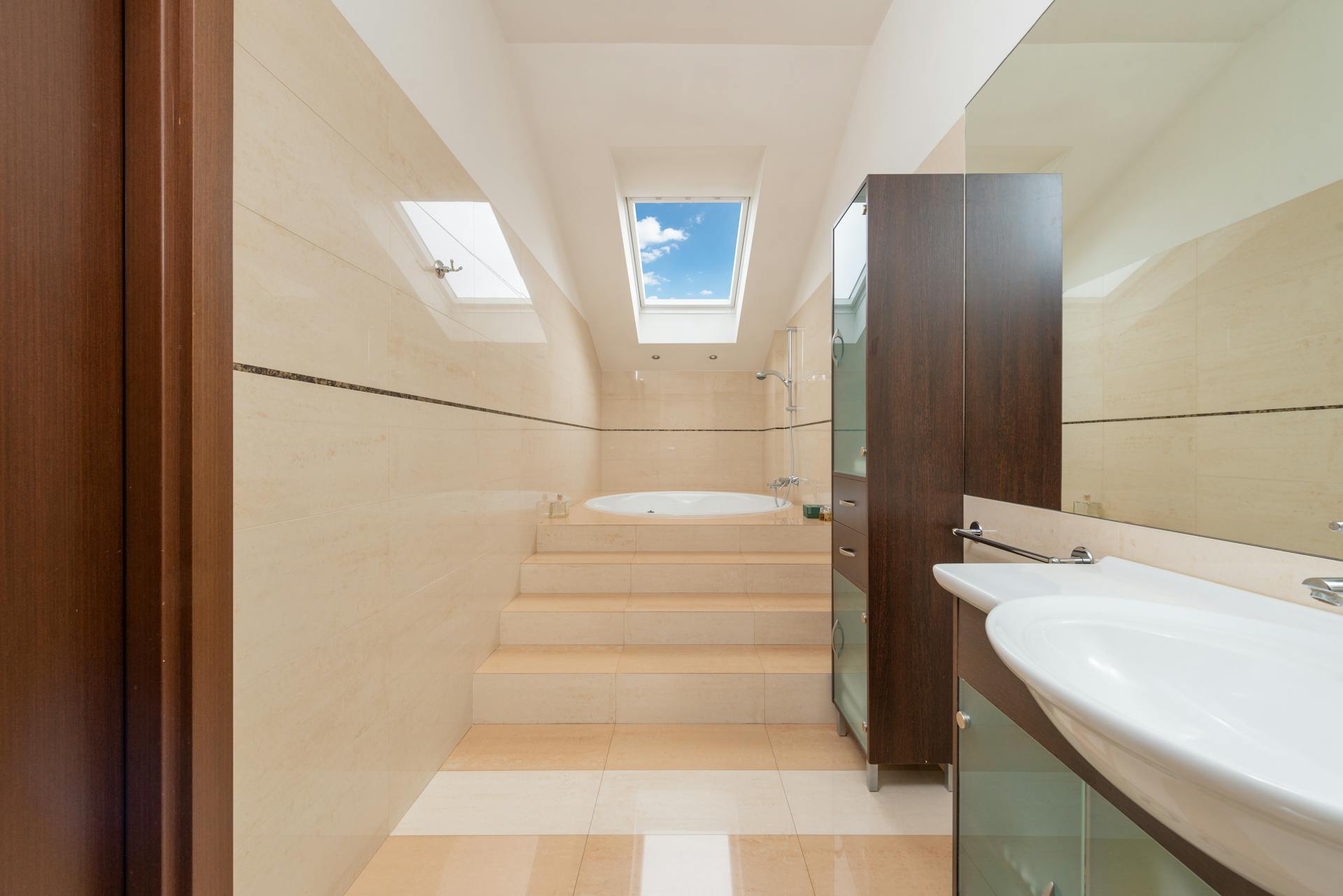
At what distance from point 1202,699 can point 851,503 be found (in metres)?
1.13

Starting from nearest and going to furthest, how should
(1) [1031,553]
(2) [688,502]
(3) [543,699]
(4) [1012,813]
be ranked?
(4) [1012,813] < (1) [1031,553] < (3) [543,699] < (2) [688,502]

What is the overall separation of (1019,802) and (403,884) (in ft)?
4.35

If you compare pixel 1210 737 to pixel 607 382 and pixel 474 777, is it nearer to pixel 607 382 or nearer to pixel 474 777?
pixel 474 777

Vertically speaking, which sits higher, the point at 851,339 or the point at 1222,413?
the point at 851,339

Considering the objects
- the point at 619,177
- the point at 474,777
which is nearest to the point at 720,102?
the point at 619,177

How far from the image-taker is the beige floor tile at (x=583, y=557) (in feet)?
8.57

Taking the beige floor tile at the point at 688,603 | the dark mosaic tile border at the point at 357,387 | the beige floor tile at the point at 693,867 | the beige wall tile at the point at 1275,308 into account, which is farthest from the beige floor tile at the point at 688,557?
the beige wall tile at the point at 1275,308

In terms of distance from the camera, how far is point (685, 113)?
109 inches

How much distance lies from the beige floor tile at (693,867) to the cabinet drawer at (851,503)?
2.86 ft

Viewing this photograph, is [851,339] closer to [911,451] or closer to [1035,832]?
[911,451]

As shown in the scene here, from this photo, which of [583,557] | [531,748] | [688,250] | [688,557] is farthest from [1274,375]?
[688,250]

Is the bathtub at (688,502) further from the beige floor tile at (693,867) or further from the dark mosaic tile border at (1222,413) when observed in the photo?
the dark mosaic tile border at (1222,413)

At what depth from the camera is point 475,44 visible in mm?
2031

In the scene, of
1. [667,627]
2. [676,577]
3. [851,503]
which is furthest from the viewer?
[676,577]
